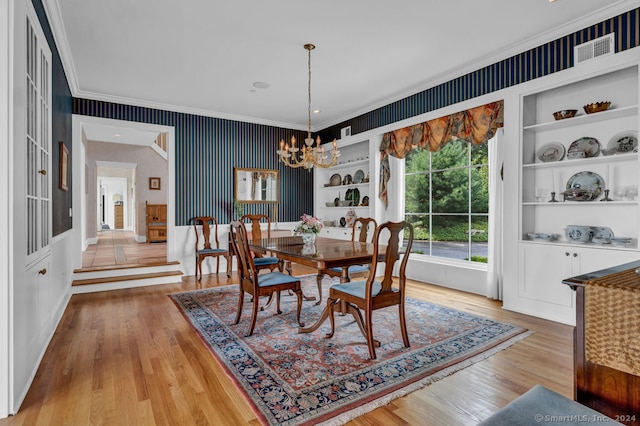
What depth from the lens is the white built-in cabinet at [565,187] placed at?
3014 mm

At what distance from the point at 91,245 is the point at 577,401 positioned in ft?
32.7

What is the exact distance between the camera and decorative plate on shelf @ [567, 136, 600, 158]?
10.5 ft

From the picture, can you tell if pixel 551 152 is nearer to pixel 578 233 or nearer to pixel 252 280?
pixel 578 233

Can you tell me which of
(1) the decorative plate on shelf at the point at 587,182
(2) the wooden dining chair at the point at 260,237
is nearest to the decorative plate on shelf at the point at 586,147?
(1) the decorative plate on shelf at the point at 587,182

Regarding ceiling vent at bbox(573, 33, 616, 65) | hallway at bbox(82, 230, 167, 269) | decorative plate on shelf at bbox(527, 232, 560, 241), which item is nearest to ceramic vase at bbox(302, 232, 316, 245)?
decorative plate on shelf at bbox(527, 232, 560, 241)

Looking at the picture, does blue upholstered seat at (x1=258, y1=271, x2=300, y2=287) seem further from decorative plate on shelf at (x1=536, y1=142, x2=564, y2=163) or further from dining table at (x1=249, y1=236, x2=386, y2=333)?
decorative plate on shelf at (x1=536, y1=142, x2=564, y2=163)

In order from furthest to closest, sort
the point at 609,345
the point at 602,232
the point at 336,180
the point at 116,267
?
1. the point at 336,180
2. the point at 116,267
3. the point at 602,232
4. the point at 609,345

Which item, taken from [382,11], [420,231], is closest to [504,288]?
[420,231]

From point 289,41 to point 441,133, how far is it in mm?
2308

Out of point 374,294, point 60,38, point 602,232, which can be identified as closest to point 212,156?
point 60,38

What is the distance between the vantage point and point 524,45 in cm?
350

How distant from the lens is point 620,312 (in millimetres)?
1043

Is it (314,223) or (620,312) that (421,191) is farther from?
(620,312)

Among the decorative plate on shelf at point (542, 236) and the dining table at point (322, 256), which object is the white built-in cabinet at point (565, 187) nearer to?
the decorative plate on shelf at point (542, 236)
